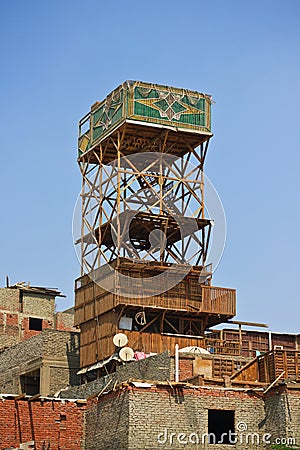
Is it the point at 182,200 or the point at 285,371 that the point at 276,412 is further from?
the point at 182,200

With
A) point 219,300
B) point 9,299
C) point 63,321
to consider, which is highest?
point 9,299

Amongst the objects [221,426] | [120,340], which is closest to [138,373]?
[120,340]

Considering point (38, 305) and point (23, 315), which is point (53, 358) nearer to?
point (23, 315)

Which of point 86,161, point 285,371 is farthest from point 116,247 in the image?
point 285,371

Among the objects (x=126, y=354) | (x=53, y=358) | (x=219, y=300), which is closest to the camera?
(x=126, y=354)

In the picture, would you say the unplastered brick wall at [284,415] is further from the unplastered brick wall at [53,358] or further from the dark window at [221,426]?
the unplastered brick wall at [53,358]

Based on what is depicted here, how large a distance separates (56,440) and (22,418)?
1675 mm

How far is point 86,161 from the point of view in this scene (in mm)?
55531

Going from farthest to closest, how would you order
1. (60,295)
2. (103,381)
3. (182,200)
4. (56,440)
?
(60,295), (182,200), (103,381), (56,440)

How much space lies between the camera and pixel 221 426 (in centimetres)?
3962

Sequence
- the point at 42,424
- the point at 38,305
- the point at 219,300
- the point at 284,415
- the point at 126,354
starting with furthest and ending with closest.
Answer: the point at 38,305 → the point at 219,300 → the point at 126,354 → the point at 42,424 → the point at 284,415

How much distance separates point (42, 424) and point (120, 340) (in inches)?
309

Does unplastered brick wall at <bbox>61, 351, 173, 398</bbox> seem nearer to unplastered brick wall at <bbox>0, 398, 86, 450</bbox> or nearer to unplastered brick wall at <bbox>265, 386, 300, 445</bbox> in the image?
unplastered brick wall at <bbox>0, 398, 86, 450</bbox>

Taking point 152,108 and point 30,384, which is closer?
point 152,108
